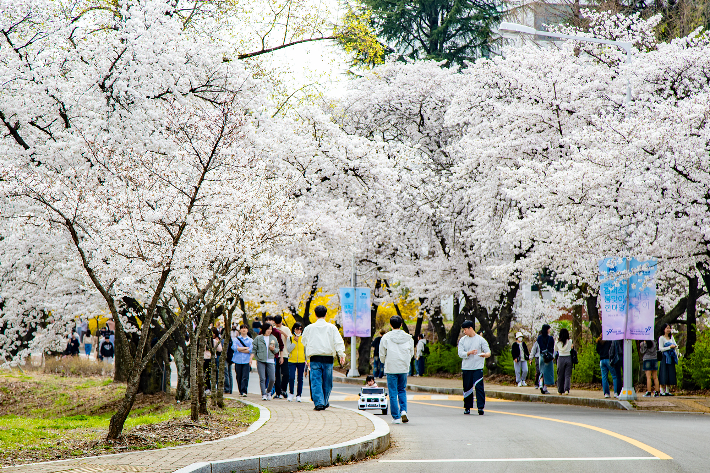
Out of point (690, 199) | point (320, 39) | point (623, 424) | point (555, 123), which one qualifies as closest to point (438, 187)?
point (555, 123)

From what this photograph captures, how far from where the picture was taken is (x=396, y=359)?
1156 centimetres

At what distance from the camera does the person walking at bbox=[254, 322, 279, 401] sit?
16.1m

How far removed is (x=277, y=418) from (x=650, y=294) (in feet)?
29.8

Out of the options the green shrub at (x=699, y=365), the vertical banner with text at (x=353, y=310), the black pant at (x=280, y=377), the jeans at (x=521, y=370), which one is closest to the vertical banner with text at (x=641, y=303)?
the green shrub at (x=699, y=365)

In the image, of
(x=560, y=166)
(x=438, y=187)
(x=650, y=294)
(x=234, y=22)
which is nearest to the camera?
(x=650, y=294)

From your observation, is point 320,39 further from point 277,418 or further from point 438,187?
point 277,418

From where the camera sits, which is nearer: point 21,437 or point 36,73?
point 21,437

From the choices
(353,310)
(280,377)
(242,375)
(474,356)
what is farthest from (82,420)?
(353,310)

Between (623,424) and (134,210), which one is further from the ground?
(134,210)

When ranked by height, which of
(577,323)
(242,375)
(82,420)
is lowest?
(82,420)

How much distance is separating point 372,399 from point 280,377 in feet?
12.5

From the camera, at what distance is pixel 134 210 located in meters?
9.85

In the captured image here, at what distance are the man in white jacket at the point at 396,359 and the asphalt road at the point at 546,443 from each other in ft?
1.49

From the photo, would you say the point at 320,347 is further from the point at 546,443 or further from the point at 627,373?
the point at 627,373
